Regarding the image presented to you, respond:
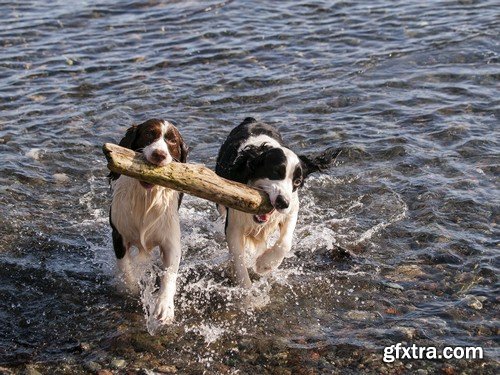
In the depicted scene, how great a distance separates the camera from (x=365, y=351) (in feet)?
18.8

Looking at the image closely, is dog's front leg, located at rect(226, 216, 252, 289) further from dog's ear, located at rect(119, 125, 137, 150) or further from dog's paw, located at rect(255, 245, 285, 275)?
dog's ear, located at rect(119, 125, 137, 150)

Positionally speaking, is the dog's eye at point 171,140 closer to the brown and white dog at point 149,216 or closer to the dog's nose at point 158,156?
the brown and white dog at point 149,216

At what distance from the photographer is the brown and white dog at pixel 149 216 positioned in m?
6.03

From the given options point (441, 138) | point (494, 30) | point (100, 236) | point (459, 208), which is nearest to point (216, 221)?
point (100, 236)

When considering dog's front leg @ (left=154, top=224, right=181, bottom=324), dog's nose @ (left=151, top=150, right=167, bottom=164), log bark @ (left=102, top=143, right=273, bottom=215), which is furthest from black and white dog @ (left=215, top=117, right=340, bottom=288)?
dog's nose @ (left=151, top=150, right=167, bottom=164)

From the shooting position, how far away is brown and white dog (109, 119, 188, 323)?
19.8 feet

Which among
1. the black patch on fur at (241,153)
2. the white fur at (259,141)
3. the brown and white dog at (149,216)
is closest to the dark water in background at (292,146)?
the brown and white dog at (149,216)

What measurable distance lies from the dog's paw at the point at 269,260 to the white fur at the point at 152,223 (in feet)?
2.67

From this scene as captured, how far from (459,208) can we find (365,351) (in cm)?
260

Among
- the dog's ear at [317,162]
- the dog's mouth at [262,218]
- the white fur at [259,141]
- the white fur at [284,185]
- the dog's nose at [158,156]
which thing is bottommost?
the dog's mouth at [262,218]

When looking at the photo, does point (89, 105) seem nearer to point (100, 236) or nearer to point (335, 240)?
point (100, 236)

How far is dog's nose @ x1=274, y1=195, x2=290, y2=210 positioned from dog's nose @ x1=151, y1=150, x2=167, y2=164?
3.15 ft

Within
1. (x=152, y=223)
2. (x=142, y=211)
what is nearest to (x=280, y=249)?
(x=152, y=223)

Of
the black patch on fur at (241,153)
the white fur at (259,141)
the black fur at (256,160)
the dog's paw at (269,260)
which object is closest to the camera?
the black fur at (256,160)
